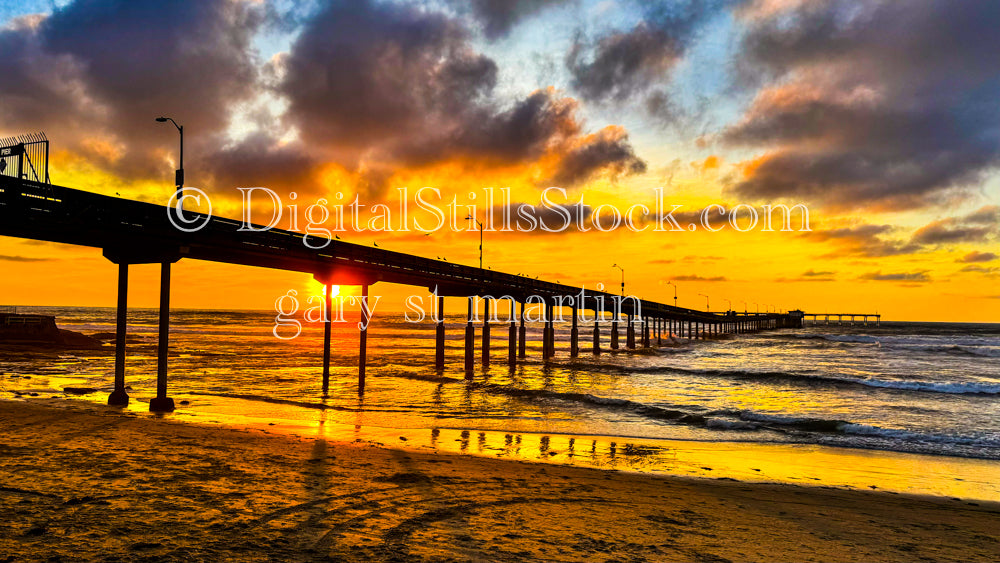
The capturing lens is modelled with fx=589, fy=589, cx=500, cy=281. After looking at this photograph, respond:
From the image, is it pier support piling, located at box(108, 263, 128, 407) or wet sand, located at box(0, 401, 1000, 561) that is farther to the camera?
pier support piling, located at box(108, 263, 128, 407)

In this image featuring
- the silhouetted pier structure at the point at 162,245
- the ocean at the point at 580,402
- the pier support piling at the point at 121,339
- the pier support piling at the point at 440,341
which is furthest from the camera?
the pier support piling at the point at 440,341

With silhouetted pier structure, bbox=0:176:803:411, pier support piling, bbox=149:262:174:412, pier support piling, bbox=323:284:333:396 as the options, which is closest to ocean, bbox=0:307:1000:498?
pier support piling, bbox=323:284:333:396

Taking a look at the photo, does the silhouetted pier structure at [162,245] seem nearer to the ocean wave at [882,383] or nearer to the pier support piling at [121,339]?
the pier support piling at [121,339]

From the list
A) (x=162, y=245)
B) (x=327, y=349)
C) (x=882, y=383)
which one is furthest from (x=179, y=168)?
(x=882, y=383)

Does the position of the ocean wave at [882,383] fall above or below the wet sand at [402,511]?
below

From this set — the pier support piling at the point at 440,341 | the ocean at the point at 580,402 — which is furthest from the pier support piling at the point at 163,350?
the pier support piling at the point at 440,341

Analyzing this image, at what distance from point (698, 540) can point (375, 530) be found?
449 cm

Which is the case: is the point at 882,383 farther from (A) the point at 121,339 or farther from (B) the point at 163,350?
(A) the point at 121,339

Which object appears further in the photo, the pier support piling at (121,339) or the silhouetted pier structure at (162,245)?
the pier support piling at (121,339)

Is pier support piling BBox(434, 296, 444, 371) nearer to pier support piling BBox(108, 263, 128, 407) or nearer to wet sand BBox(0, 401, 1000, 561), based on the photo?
pier support piling BBox(108, 263, 128, 407)

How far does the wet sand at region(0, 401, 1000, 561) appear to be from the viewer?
7.05 m

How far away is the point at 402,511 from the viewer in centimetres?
879

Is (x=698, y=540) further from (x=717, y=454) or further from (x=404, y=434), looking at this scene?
(x=404, y=434)

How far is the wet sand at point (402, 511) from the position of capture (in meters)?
7.05
